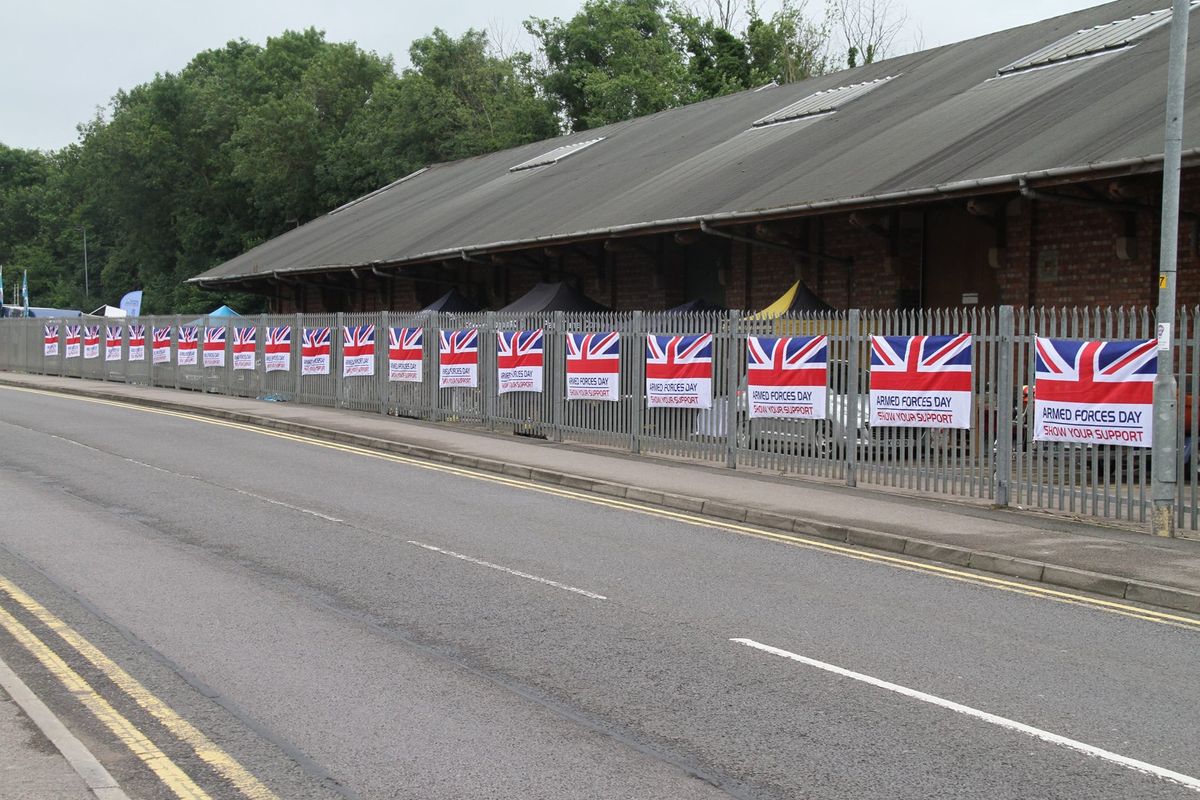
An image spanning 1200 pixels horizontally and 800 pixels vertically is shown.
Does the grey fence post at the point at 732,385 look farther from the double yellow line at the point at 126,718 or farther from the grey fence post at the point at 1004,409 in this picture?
the double yellow line at the point at 126,718

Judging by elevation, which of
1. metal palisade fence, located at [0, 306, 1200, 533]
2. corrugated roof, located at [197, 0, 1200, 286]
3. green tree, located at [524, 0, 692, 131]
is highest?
green tree, located at [524, 0, 692, 131]

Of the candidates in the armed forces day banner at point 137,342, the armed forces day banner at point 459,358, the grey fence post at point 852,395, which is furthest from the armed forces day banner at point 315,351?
the grey fence post at point 852,395

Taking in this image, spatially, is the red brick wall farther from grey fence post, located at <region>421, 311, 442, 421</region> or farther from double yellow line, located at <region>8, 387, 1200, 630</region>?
double yellow line, located at <region>8, 387, 1200, 630</region>

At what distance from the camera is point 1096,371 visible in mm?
12031

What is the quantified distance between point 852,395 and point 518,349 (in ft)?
25.3

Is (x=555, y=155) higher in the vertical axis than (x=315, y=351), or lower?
higher

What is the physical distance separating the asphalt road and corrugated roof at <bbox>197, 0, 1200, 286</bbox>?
865cm

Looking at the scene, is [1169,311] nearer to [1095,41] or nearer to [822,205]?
[822,205]

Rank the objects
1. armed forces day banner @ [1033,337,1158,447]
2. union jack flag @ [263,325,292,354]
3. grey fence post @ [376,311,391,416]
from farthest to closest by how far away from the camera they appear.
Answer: union jack flag @ [263,325,292,354] → grey fence post @ [376,311,391,416] → armed forces day banner @ [1033,337,1158,447]

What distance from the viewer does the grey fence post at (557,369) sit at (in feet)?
66.3

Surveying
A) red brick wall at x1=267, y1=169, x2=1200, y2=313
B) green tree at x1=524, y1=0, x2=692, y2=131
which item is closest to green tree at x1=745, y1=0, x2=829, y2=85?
green tree at x1=524, y1=0, x2=692, y2=131

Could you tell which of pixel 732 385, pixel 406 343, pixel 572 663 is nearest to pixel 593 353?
pixel 732 385

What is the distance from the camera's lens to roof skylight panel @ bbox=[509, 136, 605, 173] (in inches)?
1403

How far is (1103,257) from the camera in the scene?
58.0ft
